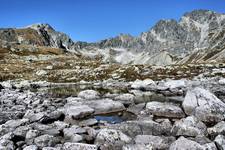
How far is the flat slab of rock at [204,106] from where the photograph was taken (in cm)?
1816

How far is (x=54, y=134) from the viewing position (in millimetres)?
16859

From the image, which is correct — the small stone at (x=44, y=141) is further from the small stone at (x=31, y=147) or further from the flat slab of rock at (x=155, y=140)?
the flat slab of rock at (x=155, y=140)

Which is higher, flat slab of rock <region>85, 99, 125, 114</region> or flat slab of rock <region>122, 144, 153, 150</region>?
flat slab of rock <region>85, 99, 125, 114</region>

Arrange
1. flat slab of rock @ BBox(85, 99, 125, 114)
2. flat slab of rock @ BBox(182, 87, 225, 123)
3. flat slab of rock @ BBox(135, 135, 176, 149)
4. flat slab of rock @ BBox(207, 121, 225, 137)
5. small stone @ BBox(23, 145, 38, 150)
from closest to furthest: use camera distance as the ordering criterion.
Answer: small stone @ BBox(23, 145, 38, 150) → flat slab of rock @ BBox(135, 135, 176, 149) → flat slab of rock @ BBox(207, 121, 225, 137) → flat slab of rock @ BBox(182, 87, 225, 123) → flat slab of rock @ BBox(85, 99, 125, 114)

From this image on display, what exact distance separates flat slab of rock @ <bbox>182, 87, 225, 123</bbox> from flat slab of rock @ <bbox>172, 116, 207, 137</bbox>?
1.14 meters

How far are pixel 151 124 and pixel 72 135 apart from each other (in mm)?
4408

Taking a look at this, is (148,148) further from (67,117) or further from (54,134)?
(67,117)

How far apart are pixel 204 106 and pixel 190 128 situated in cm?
304

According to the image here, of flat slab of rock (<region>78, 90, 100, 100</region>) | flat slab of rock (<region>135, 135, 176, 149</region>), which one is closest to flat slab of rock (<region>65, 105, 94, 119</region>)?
flat slab of rock (<region>135, 135, 176, 149</region>)

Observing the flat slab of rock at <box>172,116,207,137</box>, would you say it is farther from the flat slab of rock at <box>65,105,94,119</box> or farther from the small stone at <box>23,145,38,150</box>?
the small stone at <box>23,145,38,150</box>

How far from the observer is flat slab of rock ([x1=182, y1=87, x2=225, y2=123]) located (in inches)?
715

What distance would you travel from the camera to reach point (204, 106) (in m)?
19.0

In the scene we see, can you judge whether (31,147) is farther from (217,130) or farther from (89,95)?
(89,95)

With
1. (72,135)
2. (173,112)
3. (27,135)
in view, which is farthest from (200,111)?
(27,135)
